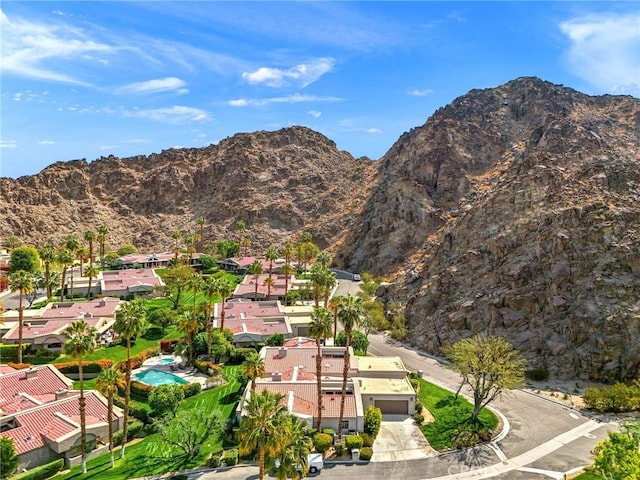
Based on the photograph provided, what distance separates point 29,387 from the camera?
49.8m

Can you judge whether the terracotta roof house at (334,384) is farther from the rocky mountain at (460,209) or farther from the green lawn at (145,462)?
the rocky mountain at (460,209)

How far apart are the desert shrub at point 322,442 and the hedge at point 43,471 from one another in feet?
72.4

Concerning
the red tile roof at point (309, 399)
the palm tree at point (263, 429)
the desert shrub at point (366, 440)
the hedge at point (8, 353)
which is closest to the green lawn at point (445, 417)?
the desert shrub at point (366, 440)

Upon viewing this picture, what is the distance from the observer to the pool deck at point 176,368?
5822cm

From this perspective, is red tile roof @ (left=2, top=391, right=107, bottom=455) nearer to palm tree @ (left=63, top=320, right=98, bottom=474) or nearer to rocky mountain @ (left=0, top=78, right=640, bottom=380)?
palm tree @ (left=63, top=320, right=98, bottom=474)

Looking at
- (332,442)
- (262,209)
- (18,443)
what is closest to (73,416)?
(18,443)

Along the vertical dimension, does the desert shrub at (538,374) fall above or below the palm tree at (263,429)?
below

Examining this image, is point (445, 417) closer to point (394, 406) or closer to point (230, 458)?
point (394, 406)

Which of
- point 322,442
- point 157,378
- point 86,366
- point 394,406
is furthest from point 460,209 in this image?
point 86,366

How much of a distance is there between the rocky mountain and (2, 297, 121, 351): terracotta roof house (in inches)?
1999

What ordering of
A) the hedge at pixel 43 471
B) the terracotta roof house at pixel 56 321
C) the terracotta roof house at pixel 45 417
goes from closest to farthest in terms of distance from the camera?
1. the hedge at pixel 43 471
2. the terracotta roof house at pixel 45 417
3. the terracotta roof house at pixel 56 321

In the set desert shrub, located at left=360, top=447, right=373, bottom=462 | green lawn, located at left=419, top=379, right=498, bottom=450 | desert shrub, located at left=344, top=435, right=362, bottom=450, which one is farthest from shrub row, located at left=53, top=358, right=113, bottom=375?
green lawn, located at left=419, top=379, right=498, bottom=450

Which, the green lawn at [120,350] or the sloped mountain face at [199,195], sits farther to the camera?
the sloped mountain face at [199,195]

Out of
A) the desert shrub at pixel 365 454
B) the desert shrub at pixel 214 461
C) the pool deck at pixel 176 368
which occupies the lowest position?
the desert shrub at pixel 214 461
